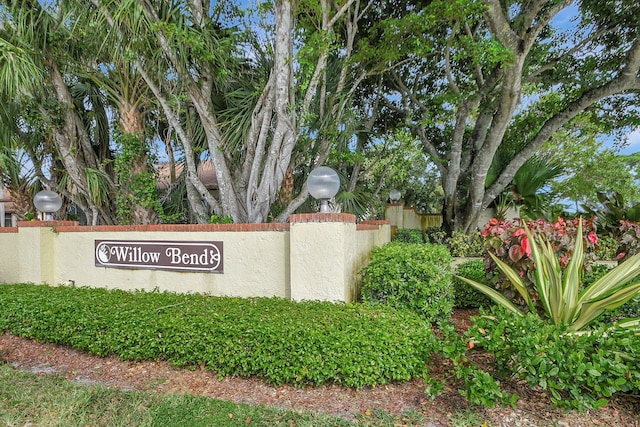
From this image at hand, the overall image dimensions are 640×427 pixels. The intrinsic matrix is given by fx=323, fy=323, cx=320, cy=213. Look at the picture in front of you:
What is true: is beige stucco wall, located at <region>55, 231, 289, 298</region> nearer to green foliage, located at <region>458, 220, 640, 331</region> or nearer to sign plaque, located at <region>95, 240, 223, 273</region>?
sign plaque, located at <region>95, 240, 223, 273</region>

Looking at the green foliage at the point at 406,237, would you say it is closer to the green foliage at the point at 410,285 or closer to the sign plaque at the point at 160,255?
the green foliage at the point at 410,285

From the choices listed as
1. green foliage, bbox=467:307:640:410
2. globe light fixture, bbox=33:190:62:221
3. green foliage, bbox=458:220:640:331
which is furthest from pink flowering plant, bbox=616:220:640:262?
globe light fixture, bbox=33:190:62:221

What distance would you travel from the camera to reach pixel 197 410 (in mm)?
2658

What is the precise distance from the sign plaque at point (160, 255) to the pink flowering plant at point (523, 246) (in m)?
3.56

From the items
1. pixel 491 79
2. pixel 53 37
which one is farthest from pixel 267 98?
pixel 491 79

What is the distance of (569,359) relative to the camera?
7.76 ft

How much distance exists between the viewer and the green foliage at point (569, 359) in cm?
231

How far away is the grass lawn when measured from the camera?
2.52m

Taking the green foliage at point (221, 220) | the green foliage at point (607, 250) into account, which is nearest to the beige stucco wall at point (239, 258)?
the green foliage at point (221, 220)

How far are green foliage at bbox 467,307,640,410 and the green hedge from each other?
64 cm

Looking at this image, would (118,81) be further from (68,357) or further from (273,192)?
(68,357)

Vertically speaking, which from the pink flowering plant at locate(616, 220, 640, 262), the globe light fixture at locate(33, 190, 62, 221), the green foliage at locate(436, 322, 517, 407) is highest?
the globe light fixture at locate(33, 190, 62, 221)

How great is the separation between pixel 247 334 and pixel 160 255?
2363 mm

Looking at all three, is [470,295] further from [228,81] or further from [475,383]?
[228,81]
